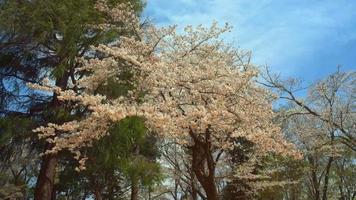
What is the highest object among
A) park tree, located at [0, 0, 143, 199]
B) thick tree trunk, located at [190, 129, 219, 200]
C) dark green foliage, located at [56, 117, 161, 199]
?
park tree, located at [0, 0, 143, 199]

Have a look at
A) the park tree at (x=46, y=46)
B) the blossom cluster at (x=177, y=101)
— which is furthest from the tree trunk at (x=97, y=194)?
the blossom cluster at (x=177, y=101)

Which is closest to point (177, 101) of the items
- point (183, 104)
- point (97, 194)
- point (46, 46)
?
point (183, 104)

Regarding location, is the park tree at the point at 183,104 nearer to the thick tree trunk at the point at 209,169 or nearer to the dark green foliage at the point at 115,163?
the thick tree trunk at the point at 209,169

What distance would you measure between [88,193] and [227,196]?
5935 mm

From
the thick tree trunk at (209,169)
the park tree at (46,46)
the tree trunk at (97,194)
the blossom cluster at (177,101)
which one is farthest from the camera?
the tree trunk at (97,194)

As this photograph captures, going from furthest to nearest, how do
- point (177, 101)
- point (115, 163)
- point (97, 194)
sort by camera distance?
1. point (97, 194)
2. point (115, 163)
3. point (177, 101)

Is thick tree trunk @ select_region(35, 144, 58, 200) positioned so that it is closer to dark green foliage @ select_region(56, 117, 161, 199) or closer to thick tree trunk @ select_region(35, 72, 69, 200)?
thick tree trunk @ select_region(35, 72, 69, 200)

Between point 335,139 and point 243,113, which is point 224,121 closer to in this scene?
point 243,113

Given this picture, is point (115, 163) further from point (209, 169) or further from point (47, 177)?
point (209, 169)

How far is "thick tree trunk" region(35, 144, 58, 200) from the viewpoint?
35.8 ft

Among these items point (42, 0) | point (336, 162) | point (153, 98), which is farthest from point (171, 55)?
point (336, 162)

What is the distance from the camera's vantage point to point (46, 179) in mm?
11062

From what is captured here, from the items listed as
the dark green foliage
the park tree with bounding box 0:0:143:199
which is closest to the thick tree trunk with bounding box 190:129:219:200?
the dark green foliage

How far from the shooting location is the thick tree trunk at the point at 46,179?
10906 mm
